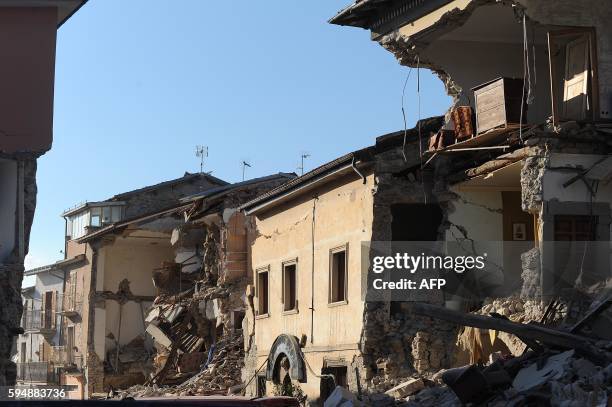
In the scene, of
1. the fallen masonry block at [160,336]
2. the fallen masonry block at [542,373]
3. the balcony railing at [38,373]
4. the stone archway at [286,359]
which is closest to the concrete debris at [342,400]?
Answer: the fallen masonry block at [542,373]

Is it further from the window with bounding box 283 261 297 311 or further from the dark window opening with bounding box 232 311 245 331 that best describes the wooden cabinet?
the dark window opening with bounding box 232 311 245 331

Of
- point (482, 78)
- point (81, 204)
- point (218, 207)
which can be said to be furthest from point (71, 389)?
point (482, 78)

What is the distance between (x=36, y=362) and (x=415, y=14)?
33.1m

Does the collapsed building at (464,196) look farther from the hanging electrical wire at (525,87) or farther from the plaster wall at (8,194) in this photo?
the plaster wall at (8,194)

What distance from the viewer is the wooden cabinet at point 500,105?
20875 millimetres

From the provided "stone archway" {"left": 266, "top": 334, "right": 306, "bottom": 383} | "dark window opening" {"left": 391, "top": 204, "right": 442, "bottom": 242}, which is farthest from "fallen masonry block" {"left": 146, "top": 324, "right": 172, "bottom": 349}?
"dark window opening" {"left": 391, "top": 204, "right": 442, "bottom": 242}

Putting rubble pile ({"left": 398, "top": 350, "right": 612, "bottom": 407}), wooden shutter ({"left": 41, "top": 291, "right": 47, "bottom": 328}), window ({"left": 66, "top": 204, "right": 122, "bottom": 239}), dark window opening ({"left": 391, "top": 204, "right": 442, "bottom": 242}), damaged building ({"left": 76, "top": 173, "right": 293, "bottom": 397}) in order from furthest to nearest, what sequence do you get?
wooden shutter ({"left": 41, "top": 291, "right": 47, "bottom": 328})
window ({"left": 66, "top": 204, "right": 122, "bottom": 239})
damaged building ({"left": 76, "top": 173, "right": 293, "bottom": 397})
dark window opening ({"left": 391, "top": 204, "right": 442, "bottom": 242})
rubble pile ({"left": 398, "top": 350, "right": 612, "bottom": 407})

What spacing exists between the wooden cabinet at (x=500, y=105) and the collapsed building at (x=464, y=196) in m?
0.03

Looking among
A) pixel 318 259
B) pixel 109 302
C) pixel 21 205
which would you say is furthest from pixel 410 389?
pixel 109 302

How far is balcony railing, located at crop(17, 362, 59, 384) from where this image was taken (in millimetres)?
47688

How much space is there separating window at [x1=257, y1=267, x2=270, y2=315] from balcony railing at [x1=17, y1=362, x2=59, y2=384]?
1972 centimetres

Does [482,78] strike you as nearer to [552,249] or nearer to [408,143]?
[408,143]

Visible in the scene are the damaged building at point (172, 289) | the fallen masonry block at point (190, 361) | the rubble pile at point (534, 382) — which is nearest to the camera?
the rubble pile at point (534, 382)

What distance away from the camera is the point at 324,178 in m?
25.3
